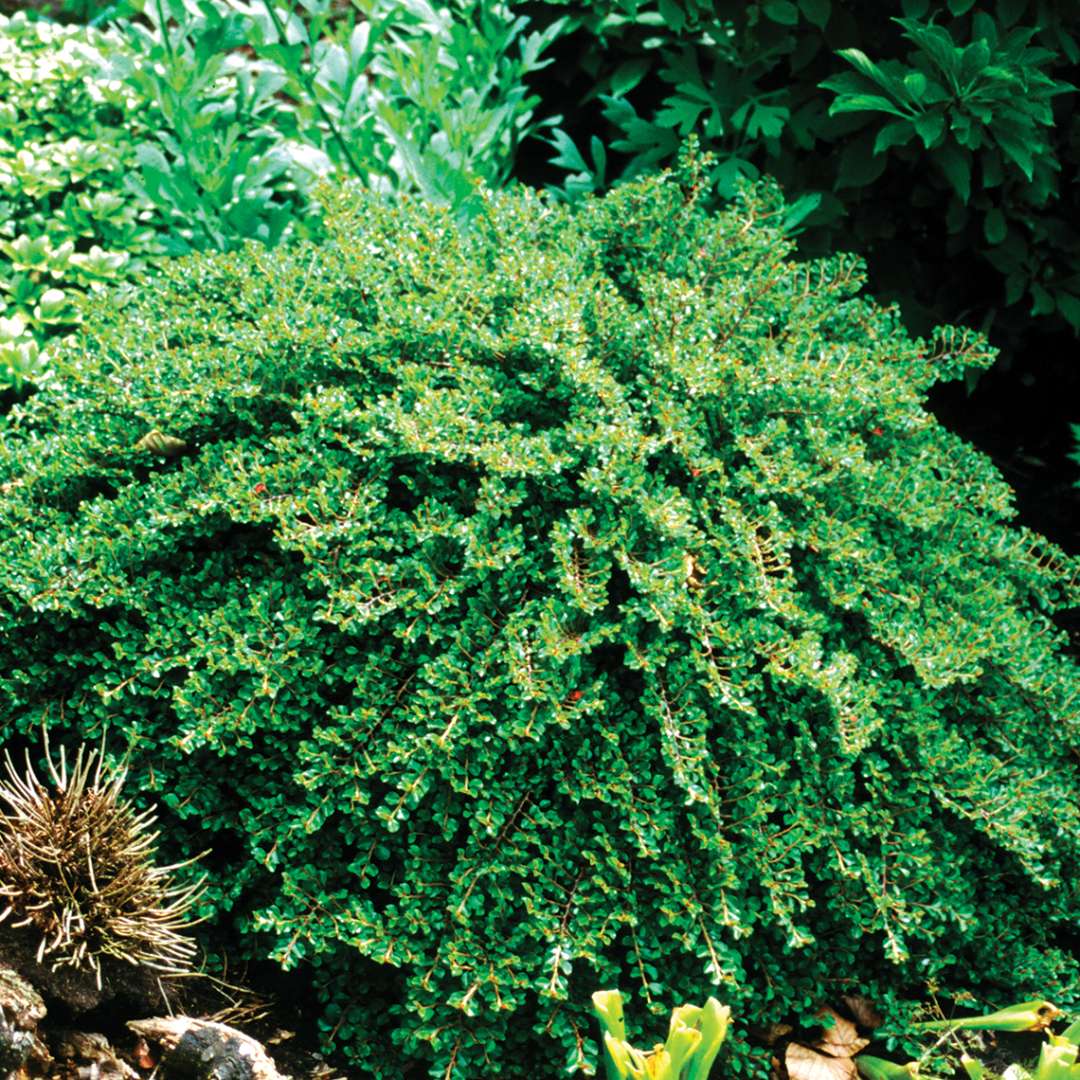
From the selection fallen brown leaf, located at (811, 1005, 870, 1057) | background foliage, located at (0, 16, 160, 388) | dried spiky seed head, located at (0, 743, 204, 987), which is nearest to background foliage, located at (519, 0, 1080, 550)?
background foliage, located at (0, 16, 160, 388)

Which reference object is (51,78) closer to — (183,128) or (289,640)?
(183,128)

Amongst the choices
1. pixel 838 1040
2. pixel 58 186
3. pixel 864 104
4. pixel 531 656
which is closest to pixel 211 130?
pixel 58 186

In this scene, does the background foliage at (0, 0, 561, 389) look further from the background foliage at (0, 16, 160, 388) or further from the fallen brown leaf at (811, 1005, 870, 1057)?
the fallen brown leaf at (811, 1005, 870, 1057)

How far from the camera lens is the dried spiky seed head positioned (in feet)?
7.14

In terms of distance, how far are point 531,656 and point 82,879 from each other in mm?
948

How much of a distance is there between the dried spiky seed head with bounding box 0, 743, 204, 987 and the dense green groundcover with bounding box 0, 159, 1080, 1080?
195mm

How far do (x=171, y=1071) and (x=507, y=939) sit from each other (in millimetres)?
669

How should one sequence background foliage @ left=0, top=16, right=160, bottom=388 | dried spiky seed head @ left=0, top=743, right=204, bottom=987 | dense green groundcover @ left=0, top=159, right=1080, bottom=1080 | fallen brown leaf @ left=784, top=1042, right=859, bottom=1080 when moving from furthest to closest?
background foliage @ left=0, top=16, right=160, bottom=388 → fallen brown leaf @ left=784, top=1042, right=859, bottom=1080 → dense green groundcover @ left=0, top=159, right=1080, bottom=1080 → dried spiky seed head @ left=0, top=743, right=204, bottom=987

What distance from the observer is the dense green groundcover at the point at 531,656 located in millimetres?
2279

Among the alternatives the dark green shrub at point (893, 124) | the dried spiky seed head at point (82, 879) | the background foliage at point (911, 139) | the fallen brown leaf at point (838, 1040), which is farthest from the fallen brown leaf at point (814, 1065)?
the dark green shrub at point (893, 124)

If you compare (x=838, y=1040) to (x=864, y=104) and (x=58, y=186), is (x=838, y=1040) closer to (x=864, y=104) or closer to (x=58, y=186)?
(x=864, y=104)

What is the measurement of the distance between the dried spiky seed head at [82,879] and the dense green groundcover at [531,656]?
20 cm

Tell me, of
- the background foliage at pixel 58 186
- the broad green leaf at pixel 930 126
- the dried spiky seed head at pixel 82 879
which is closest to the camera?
the dried spiky seed head at pixel 82 879

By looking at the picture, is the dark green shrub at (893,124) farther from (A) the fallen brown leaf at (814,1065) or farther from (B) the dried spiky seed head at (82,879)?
(B) the dried spiky seed head at (82,879)
